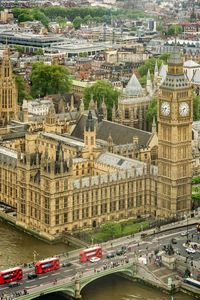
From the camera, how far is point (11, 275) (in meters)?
94.6

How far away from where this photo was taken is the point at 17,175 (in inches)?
4683

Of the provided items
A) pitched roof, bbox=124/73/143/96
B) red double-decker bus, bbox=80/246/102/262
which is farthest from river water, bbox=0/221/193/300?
pitched roof, bbox=124/73/143/96

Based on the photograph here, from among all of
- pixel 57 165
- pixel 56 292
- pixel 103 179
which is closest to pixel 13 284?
pixel 56 292

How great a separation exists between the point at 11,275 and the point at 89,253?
1062 centimetres

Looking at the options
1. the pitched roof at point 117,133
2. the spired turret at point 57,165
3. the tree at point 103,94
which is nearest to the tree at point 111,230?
the spired turret at point 57,165

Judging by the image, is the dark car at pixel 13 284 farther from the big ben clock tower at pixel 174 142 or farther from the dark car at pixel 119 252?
the big ben clock tower at pixel 174 142

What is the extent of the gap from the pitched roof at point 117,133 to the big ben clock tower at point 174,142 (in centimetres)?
1878

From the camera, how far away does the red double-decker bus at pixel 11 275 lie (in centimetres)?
9400

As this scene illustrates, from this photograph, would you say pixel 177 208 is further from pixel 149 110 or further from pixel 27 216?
pixel 149 110

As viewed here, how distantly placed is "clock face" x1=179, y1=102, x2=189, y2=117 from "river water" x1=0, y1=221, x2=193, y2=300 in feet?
76.4

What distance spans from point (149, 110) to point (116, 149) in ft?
91.4

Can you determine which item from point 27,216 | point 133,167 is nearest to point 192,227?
point 133,167

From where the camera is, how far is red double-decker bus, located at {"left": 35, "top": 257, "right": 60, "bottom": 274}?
9662cm

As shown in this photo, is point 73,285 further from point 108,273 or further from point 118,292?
point 118,292
